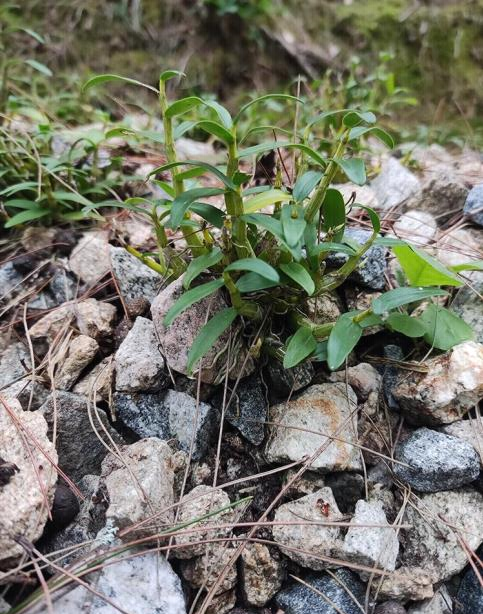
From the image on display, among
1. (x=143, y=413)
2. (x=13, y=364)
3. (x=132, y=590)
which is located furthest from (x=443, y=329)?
(x=13, y=364)

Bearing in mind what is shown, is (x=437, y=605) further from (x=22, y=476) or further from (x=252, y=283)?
(x=22, y=476)

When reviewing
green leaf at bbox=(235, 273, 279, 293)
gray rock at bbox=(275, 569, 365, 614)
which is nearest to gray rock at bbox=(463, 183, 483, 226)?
green leaf at bbox=(235, 273, 279, 293)

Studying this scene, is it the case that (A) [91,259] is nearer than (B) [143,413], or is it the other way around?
(B) [143,413]

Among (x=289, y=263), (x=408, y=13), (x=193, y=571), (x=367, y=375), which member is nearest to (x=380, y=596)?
(x=193, y=571)

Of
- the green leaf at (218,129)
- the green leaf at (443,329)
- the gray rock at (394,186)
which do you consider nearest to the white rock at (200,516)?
the green leaf at (443,329)

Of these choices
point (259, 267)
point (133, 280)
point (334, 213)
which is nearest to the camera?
point (259, 267)

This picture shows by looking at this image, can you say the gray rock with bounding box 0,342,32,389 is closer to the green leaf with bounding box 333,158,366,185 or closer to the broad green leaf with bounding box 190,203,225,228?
the broad green leaf with bounding box 190,203,225,228
